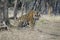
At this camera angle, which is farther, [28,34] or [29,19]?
[29,19]

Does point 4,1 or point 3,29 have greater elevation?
point 4,1

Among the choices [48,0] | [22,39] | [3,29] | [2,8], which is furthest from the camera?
[48,0]

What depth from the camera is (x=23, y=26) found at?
537 inches

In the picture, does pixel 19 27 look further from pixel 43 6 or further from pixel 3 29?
pixel 43 6

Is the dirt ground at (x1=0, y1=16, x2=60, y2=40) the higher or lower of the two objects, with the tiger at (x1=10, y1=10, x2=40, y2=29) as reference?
lower

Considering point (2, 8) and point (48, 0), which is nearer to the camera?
point (2, 8)

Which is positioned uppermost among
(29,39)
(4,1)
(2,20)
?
(4,1)

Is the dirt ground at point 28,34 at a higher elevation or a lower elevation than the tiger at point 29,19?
lower

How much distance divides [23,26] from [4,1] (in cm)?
224

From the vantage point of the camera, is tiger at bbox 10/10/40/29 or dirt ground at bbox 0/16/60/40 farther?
tiger at bbox 10/10/40/29

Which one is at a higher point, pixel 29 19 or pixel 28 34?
pixel 29 19

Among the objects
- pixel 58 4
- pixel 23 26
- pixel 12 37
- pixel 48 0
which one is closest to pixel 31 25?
pixel 23 26

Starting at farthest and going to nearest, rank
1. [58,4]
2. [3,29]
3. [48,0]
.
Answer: [58,4] < [48,0] < [3,29]

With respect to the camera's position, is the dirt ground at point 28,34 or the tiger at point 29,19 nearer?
the dirt ground at point 28,34
